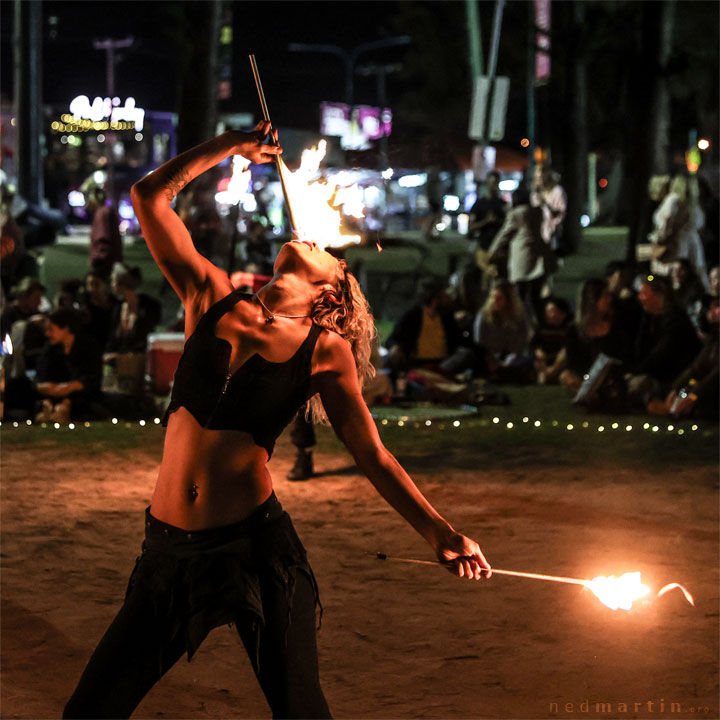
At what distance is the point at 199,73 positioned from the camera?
1903 centimetres

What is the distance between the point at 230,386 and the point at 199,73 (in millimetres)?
16267

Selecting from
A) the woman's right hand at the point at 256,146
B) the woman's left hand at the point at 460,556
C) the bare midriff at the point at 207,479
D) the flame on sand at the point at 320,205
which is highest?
the woman's right hand at the point at 256,146

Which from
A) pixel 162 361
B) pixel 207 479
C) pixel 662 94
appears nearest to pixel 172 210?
pixel 207 479

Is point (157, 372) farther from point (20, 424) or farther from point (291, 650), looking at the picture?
point (291, 650)

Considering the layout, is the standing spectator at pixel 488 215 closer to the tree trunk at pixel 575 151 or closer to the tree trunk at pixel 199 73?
the tree trunk at pixel 199 73

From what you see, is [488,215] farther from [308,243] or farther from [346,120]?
[346,120]

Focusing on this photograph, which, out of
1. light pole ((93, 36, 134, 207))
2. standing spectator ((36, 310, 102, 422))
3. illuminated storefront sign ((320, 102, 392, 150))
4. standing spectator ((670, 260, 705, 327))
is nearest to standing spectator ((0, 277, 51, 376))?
standing spectator ((36, 310, 102, 422))

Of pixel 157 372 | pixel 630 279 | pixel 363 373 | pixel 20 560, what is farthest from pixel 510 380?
pixel 363 373

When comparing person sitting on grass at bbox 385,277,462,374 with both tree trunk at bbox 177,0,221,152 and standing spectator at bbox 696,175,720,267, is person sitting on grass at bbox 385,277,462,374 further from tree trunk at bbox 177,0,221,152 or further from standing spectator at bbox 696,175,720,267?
tree trunk at bbox 177,0,221,152

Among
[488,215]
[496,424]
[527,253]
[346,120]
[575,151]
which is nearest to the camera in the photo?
[496,424]

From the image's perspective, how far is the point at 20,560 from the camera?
22.3 feet

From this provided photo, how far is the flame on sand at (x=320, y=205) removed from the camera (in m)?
3.73

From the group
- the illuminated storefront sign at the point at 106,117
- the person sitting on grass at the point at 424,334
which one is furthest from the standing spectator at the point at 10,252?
the illuminated storefront sign at the point at 106,117

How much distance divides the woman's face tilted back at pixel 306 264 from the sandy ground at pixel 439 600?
5.82 ft
